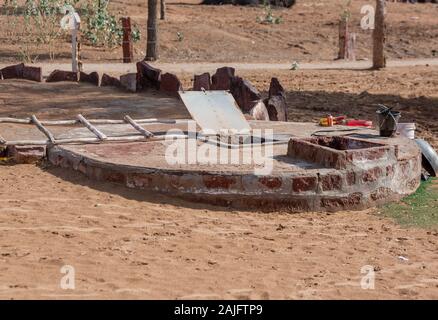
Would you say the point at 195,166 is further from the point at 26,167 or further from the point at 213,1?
the point at 213,1

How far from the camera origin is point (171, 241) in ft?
21.6

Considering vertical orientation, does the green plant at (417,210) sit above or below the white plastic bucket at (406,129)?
below

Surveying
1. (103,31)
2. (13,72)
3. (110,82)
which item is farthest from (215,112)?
(103,31)

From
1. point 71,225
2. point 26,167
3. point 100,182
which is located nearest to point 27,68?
point 26,167

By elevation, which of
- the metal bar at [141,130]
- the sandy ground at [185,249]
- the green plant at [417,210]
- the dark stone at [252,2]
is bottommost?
the green plant at [417,210]

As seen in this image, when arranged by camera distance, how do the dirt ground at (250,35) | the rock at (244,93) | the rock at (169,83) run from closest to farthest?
the rock at (244,93), the rock at (169,83), the dirt ground at (250,35)

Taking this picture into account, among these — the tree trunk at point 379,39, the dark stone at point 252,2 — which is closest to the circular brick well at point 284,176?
the tree trunk at point 379,39

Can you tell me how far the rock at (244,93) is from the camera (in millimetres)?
11321

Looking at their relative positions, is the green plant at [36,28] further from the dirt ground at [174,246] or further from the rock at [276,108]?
the rock at [276,108]

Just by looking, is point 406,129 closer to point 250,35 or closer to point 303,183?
point 303,183

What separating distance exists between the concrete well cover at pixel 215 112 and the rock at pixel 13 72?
4.92m

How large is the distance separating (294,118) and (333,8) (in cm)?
1725

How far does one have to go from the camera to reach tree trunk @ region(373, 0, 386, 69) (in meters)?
18.5

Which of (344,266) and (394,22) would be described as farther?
(394,22)
